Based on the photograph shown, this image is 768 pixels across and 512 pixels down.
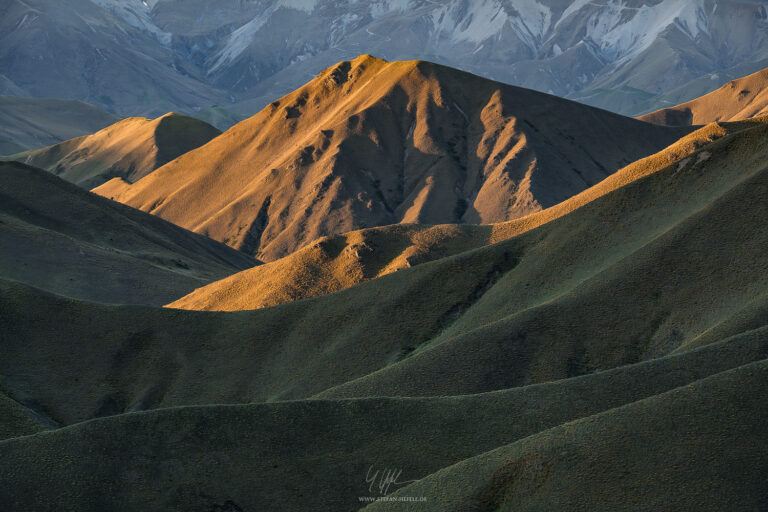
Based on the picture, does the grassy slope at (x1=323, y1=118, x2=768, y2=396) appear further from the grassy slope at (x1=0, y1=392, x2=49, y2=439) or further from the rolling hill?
the grassy slope at (x1=0, y1=392, x2=49, y2=439)

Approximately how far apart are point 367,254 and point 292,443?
7359 cm

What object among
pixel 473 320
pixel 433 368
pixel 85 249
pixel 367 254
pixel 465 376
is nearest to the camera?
pixel 465 376

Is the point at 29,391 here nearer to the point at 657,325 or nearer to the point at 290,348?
the point at 290,348

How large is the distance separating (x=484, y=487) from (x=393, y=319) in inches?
2096

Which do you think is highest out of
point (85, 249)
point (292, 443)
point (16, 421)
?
point (292, 443)

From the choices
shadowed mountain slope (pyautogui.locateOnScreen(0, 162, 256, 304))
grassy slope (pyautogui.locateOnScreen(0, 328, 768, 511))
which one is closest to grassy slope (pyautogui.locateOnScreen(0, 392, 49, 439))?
grassy slope (pyautogui.locateOnScreen(0, 328, 768, 511))

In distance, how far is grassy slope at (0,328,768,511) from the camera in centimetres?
6231

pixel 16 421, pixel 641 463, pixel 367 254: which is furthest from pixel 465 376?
pixel 367 254

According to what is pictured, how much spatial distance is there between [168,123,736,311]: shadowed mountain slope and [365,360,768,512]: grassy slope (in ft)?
254

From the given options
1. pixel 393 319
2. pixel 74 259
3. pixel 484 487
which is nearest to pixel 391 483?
pixel 484 487

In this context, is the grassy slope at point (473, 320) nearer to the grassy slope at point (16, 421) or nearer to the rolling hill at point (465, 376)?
the rolling hill at point (465, 376)

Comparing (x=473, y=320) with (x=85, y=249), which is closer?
(x=473, y=320)

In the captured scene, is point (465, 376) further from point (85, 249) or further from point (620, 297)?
point (85, 249)

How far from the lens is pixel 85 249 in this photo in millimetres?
162875
